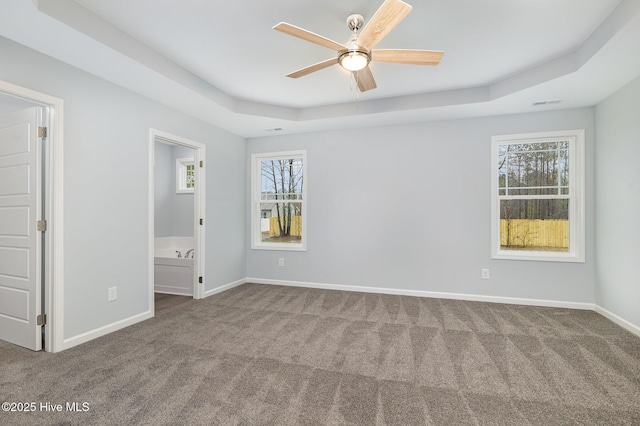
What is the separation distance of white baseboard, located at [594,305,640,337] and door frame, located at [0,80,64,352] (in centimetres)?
544

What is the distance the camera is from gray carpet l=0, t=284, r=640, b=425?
186cm

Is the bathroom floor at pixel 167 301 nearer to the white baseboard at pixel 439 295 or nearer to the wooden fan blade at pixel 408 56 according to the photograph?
the white baseboard at pixel 439 295

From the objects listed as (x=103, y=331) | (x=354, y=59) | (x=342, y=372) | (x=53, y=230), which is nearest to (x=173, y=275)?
(x=103, y=331)

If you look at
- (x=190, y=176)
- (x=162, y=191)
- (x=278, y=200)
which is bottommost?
(x=278, y=200)

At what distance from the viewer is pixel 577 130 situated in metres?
3.88

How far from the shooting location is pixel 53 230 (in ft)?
8.66

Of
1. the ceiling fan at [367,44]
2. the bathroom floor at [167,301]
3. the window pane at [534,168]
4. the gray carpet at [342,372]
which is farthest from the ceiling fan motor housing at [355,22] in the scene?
the bathroom floor at [167,301]

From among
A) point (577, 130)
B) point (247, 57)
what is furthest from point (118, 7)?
point (577, 130)

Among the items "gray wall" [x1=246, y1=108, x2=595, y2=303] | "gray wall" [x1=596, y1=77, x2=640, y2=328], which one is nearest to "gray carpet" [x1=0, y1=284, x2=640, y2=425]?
"gray wall" [x1=596, y1=77, x2=640, y2=328]

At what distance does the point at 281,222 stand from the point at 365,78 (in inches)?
125

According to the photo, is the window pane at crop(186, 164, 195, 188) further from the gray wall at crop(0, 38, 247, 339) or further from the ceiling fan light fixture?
the ceiling fan light fixture

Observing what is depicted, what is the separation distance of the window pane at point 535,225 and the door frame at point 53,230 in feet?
16.7

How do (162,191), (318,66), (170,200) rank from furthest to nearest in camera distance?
1. (170,200)
2. (162,191)
3. (318,66)

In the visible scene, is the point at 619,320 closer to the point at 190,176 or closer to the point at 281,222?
the point at 281,222
